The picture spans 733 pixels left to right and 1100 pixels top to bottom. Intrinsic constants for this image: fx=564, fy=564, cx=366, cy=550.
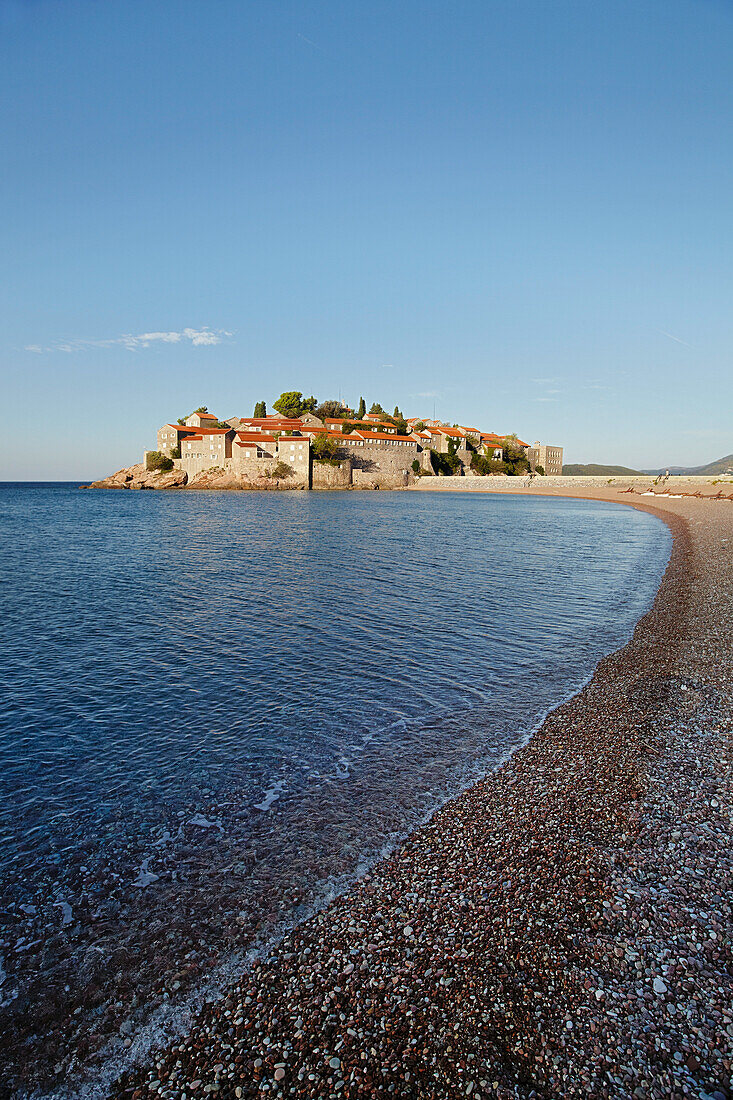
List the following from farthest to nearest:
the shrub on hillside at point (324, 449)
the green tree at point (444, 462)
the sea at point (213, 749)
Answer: the green tree at point (444, 462)
the shrub on hillside at point (324, 449)
the sea at point (213, 749)

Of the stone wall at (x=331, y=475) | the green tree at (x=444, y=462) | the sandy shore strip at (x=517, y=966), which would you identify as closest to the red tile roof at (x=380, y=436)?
the green tree at (x=444, y=462)

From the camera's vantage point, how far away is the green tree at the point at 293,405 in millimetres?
134125

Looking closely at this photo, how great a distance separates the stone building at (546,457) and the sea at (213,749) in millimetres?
119369

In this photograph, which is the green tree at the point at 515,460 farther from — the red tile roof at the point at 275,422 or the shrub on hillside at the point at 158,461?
the shrub on hillside at the point at 158,461

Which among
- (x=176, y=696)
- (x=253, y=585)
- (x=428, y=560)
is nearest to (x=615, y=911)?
(x=176, y=696)

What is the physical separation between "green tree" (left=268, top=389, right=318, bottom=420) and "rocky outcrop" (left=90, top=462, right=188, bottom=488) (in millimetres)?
31980

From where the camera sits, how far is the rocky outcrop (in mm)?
114938

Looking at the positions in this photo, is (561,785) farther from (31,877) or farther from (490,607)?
(490,607)

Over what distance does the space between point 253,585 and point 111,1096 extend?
56.8 feet

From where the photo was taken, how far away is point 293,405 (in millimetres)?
134875

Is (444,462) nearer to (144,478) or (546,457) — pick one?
(546,457)

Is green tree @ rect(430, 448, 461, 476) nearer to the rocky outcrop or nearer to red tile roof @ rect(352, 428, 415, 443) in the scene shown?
red tile roof @ rect(352, 428, 415, 443)

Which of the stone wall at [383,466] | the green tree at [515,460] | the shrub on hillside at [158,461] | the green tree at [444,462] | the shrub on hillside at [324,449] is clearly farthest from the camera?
the green tree at [515,460]

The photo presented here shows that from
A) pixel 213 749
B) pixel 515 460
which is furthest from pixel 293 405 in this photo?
pixel 213 749
